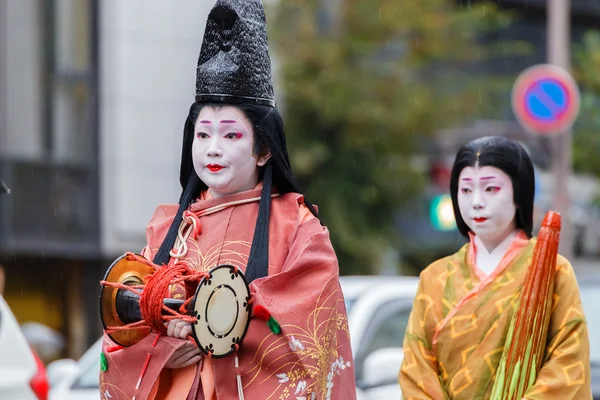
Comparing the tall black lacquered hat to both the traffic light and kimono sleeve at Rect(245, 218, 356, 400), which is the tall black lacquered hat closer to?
kimono sleeve at Rect(245, 218, 356, 400)

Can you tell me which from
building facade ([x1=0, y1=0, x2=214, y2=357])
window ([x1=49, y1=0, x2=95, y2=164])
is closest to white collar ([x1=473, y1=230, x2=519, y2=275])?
building facade ([x1=0, y1=0, x2=214, y2=357])

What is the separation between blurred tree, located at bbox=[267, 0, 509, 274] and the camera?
12.5 metres

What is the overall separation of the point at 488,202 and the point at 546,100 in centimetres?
665

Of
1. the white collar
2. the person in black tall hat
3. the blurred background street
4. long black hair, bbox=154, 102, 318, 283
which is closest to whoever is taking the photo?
the person in black tall hat

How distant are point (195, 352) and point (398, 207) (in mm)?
9744

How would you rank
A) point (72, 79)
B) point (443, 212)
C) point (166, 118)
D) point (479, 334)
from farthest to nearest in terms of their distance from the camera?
point (166, 118) < point (72, 79) < point (443, 212) < point (479, 334)

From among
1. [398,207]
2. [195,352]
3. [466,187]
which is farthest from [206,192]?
[398,207]

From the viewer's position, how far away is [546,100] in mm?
10672

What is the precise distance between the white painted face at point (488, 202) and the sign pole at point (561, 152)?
6.97 m

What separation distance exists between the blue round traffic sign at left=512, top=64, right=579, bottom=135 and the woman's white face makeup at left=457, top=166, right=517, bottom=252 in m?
6.47

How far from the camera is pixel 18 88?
525 inches

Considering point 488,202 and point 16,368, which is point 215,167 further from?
point 16,368

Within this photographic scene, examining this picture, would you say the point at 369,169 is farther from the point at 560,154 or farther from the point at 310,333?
the point at 310,333

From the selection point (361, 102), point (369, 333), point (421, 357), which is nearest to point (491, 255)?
point (421, 357)
